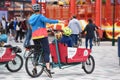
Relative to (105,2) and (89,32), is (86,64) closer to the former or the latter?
(89,32)

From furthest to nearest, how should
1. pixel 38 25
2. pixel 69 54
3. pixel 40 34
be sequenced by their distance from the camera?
pixel 69 54 < pixel 38 25 < pixel 40 34

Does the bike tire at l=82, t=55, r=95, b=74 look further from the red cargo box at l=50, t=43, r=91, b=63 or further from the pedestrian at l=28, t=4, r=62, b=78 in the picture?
the pedestrian at l=28, t=4, r=62, b=78

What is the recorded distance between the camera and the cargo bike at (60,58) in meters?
11.5

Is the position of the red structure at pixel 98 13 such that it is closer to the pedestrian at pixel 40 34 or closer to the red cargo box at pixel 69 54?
the red cargo box at pixel 69 54

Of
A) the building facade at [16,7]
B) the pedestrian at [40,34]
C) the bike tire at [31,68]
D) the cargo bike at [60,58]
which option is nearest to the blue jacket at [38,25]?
the pedestrian at [40,34]

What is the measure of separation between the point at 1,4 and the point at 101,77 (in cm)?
4320

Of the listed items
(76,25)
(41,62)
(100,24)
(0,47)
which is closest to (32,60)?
(41,62)

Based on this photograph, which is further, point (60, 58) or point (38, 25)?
point (60, 58)

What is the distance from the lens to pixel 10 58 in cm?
1269

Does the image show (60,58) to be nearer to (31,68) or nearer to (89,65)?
(31,68)

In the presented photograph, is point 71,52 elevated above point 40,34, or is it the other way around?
point 40,34

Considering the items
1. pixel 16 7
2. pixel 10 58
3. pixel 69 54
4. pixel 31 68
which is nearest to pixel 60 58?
pixel 69 54

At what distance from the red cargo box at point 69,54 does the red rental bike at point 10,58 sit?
1.38m

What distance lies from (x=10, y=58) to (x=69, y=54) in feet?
5.67
